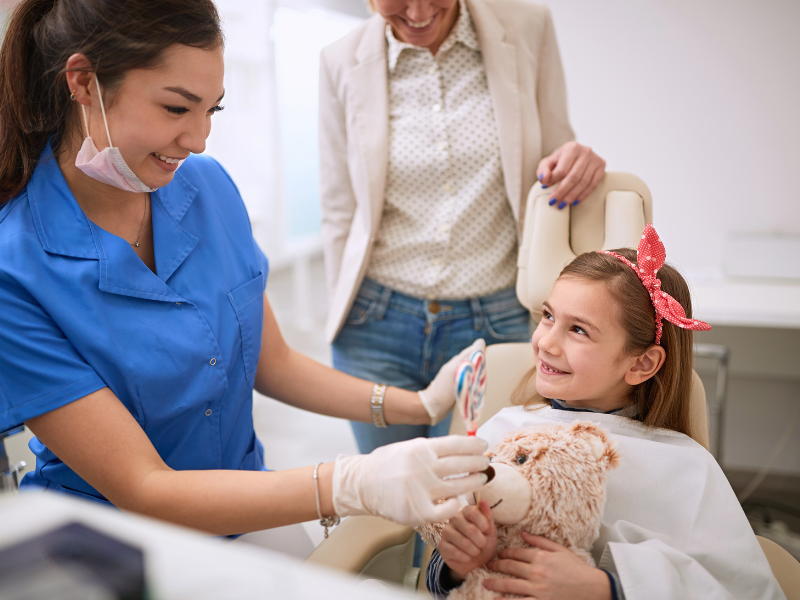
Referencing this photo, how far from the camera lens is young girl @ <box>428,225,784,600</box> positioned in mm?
886

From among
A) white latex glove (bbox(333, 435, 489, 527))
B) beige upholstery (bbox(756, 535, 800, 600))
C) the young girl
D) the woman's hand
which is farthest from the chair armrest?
the woman's hand

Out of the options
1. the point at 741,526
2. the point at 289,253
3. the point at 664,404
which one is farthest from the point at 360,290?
the point at 289,253

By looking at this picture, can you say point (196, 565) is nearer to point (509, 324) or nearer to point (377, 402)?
point (377, 402)

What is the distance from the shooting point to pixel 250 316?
1.20 m

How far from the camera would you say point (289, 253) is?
4.04 m

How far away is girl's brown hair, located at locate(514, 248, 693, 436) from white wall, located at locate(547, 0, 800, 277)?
1.35 meters

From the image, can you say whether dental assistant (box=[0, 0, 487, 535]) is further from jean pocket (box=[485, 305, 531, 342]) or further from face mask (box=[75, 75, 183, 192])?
jean pocket (box=[485, 305, 531, 342])

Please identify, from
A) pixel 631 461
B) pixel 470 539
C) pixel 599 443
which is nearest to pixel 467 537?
pixel 470 539

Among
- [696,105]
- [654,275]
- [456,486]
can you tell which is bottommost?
[456,486]

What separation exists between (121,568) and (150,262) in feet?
2.42

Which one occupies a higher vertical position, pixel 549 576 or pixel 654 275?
pixel 654 275

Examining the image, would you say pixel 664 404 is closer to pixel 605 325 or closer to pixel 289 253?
pixel 605 325

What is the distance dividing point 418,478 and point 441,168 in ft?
2.85

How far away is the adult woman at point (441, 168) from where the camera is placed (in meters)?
1.48
